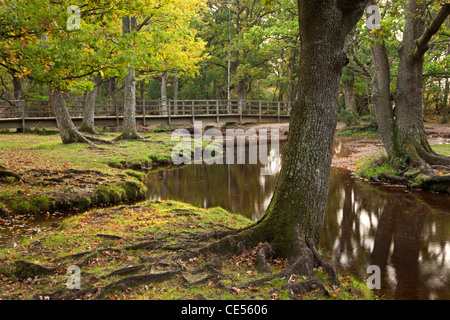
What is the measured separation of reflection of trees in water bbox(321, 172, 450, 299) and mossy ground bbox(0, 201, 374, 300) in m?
0.84

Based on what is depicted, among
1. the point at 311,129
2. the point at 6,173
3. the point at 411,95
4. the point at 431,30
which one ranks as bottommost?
the point at 6,173

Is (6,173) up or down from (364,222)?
up

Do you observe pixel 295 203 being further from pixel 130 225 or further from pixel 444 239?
pixel 444 239

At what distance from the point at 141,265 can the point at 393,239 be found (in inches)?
198

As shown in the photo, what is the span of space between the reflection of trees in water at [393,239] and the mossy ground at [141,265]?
2.74ft

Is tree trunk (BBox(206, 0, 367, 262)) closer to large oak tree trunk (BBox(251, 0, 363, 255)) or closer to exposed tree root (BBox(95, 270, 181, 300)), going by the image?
large oak tree trunk (BBox(251, 0, 363, 255))

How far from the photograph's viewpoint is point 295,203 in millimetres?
4863

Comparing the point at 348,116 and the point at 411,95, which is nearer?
the point at 411,95

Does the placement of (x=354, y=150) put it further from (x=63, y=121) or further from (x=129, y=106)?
(x=63, y=121)

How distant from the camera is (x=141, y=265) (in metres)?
4.48

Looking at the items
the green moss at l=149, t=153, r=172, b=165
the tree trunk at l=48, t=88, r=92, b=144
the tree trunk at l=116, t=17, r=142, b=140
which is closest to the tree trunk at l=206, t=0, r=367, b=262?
the green moss at l=149, t=153, r=172, b=165

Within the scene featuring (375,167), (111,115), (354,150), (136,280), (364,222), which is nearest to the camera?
(136,280)

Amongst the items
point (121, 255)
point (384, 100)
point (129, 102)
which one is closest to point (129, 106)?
point (129, 102)

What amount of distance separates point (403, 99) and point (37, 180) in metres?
11.4
